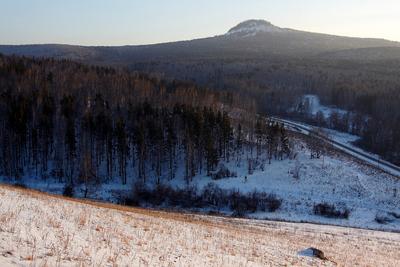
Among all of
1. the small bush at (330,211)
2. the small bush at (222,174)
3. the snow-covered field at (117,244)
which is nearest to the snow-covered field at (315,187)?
the small bush at (330,211)

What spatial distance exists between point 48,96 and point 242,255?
3385 inches

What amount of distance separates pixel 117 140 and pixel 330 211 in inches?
1674

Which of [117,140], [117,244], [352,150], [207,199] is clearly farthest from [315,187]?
[117,244]

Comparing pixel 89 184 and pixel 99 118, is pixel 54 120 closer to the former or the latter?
pixel 99 118

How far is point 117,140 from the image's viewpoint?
293 feet

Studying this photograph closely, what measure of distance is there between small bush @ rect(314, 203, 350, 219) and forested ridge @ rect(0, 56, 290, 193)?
58.8 feet

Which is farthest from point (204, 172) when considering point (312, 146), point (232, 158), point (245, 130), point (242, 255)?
point (242, 255)

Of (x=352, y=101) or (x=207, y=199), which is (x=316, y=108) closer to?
(x=352, y=101)

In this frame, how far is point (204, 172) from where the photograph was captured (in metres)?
85.6

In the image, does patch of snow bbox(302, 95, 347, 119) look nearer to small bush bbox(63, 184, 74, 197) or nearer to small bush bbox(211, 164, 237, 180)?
small bush bbox(211, 164, 237, 180)

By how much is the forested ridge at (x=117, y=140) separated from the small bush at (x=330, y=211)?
58.8 feet

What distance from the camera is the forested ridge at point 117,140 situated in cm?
8469

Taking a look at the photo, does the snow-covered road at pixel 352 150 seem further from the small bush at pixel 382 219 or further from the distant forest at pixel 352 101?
the small bush at pixel 382 219

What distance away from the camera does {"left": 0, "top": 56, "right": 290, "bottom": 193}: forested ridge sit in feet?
278
